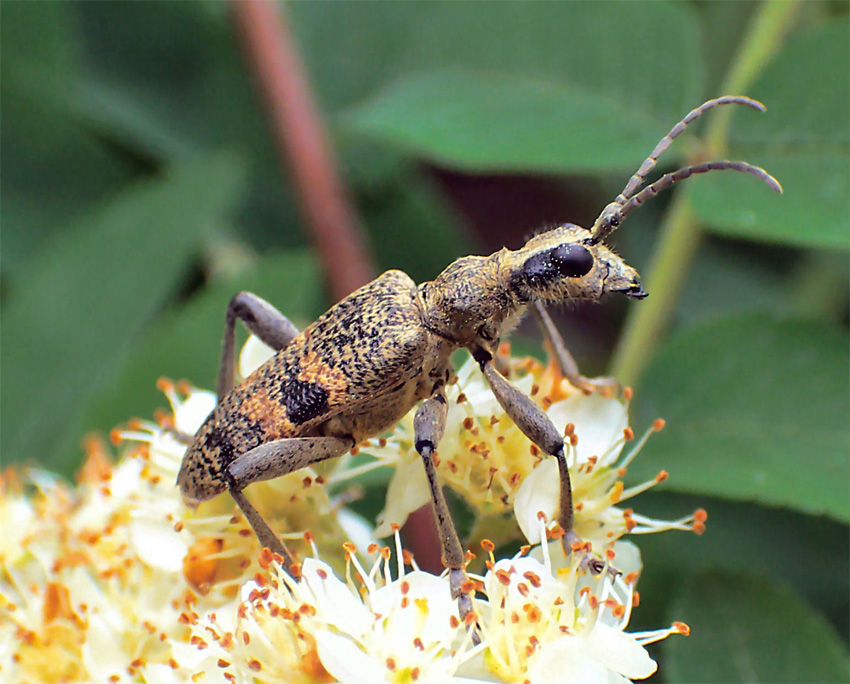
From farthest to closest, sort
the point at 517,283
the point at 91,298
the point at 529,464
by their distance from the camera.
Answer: the point at 91,298, the point at 517,283, the point at 529,464

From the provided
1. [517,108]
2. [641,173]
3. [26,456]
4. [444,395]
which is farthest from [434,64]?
[26,456]

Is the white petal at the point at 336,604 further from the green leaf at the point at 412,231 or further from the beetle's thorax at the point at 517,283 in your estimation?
the green leaf at the point at 412,231

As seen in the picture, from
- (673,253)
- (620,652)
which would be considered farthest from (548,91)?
(620,652)

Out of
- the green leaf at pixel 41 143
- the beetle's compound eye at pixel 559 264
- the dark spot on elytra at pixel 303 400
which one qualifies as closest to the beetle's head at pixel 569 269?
A: the beetle's compound eye at pixel 559 264

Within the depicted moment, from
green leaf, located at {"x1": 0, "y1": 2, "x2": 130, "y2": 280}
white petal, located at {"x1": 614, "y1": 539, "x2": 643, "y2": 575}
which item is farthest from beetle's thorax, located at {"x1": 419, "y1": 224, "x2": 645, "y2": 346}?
green leaf, located at {"x1": 0, "y1": 2, "x2": 130, "y2": 280}

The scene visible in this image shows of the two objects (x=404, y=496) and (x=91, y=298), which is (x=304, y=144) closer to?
(x=91, y=298)

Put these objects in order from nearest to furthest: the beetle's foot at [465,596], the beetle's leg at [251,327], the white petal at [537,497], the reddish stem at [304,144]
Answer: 1. the beetle's foot at [465,596]
2. the white petal at [537,497]
3. the beetle's leg at [251,327]
4. the reddish stem at [304,144]
